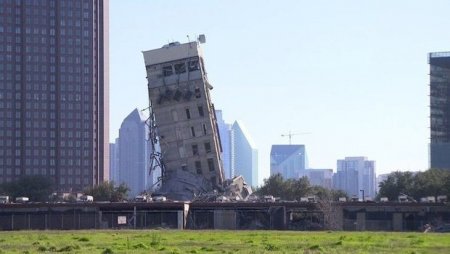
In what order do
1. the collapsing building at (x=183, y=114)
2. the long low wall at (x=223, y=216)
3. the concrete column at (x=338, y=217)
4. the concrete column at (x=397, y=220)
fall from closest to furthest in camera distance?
the concrete column at (x=338, y=217) < the long low wall at (x=223, y=216) < the concrete column at (x=397, y=220) < the collapsing building at (x=183, y=114)

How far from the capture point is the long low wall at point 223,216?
5561 inches

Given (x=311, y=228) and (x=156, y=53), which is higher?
(x=156, y=53)

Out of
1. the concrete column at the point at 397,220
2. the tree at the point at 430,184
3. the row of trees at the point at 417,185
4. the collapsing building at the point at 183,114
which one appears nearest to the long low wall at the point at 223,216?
the concrete column at the point at 397,220

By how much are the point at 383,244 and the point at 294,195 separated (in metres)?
118

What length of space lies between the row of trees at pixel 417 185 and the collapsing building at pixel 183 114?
3284 centimetres

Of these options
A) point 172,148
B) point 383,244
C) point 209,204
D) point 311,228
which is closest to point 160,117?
point 172,148

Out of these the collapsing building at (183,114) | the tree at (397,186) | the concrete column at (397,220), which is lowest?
the concrete column at (397,220)

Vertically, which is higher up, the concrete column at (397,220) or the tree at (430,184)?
the tree at (430,184)

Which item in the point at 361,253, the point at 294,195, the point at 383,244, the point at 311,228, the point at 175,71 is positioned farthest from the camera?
the point at 294,195

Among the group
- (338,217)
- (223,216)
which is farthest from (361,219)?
(223,216)

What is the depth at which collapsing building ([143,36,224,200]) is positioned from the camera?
Result: 16938 cm

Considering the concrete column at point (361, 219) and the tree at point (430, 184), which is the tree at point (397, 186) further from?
the concrete column at point (361, 219)

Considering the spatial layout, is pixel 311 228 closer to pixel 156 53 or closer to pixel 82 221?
pixel 82 221

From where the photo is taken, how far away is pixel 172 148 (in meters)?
172
